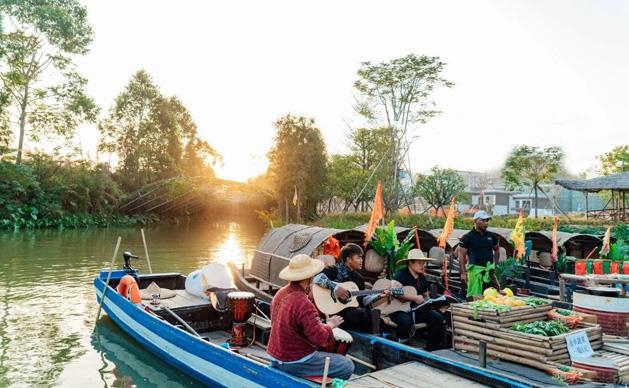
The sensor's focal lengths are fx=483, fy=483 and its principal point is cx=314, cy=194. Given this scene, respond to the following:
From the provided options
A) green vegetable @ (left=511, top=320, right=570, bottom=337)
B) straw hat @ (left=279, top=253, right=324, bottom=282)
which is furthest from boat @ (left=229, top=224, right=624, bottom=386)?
straw hat @ (left=279, top=253, right=324, bottom=282)

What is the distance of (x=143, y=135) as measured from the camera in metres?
38.2

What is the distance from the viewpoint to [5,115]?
28.0 meters

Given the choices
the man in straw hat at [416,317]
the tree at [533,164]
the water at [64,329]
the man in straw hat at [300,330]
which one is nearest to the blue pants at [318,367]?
the man in straw hat at [300,330]

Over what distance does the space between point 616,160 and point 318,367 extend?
3731 centimetres

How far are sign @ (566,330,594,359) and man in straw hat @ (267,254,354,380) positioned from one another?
85.1 inches

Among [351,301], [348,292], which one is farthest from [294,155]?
[348,292]

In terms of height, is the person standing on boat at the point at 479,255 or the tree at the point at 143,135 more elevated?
the tree at the point at 143,135

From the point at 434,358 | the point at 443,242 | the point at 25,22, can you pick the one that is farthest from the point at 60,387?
the point at 25,22

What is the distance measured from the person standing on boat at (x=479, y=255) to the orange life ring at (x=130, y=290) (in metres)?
5.50

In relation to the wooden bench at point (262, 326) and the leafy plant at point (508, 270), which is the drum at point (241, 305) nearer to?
the wooden bench at point (262, 326)

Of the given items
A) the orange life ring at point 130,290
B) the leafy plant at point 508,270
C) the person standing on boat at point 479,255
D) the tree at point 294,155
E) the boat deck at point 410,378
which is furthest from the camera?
the tree at point 294,155

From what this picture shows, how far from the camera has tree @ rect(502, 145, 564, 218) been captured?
30.5m

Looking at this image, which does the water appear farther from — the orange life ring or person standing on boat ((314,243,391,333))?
person standing on boat ((314,243,391,333))

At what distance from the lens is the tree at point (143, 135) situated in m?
37.5
